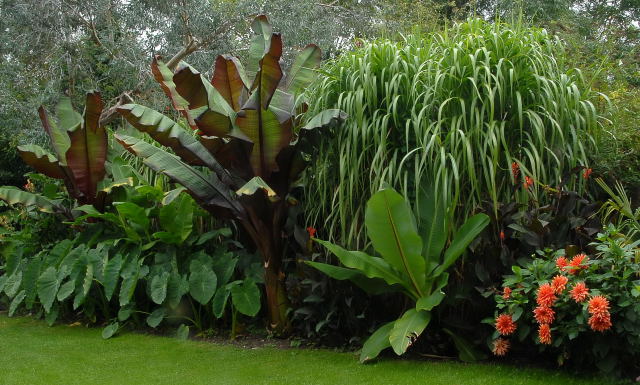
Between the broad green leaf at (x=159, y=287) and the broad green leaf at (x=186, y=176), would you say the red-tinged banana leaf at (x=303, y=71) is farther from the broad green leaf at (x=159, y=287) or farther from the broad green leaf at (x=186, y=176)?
the broad green leaf at (x=159, y=287)

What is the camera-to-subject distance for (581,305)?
3.86 metres

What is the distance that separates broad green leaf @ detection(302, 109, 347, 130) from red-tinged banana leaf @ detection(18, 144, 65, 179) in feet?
11.4

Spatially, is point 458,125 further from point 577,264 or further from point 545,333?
point 545,333

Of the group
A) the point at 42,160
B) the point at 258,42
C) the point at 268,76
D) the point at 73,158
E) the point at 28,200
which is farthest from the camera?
the point at 28,200

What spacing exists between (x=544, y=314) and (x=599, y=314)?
344 millimetres

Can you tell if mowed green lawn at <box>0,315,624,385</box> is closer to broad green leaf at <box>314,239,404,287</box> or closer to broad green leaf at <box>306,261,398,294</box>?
broad green leaf at <box>306,261,398,294</box>

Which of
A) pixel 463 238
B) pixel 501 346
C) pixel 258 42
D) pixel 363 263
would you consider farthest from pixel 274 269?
pixel 501 346

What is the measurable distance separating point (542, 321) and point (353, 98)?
7.51ft

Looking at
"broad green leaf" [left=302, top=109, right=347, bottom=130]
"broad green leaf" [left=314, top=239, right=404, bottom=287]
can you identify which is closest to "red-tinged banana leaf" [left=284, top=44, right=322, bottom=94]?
"broad green leaf" [left=302, top=109, right=347, bottom=130]

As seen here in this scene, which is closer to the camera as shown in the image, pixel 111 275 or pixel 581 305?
pixel 581 305

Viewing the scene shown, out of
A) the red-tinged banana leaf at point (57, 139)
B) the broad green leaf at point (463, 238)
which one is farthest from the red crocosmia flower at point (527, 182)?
the red-tinged banana leaf at point (57, 139)

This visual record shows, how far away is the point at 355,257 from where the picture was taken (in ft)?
15.3

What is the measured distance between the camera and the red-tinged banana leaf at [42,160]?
7.04m

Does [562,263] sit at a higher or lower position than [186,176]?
lower
